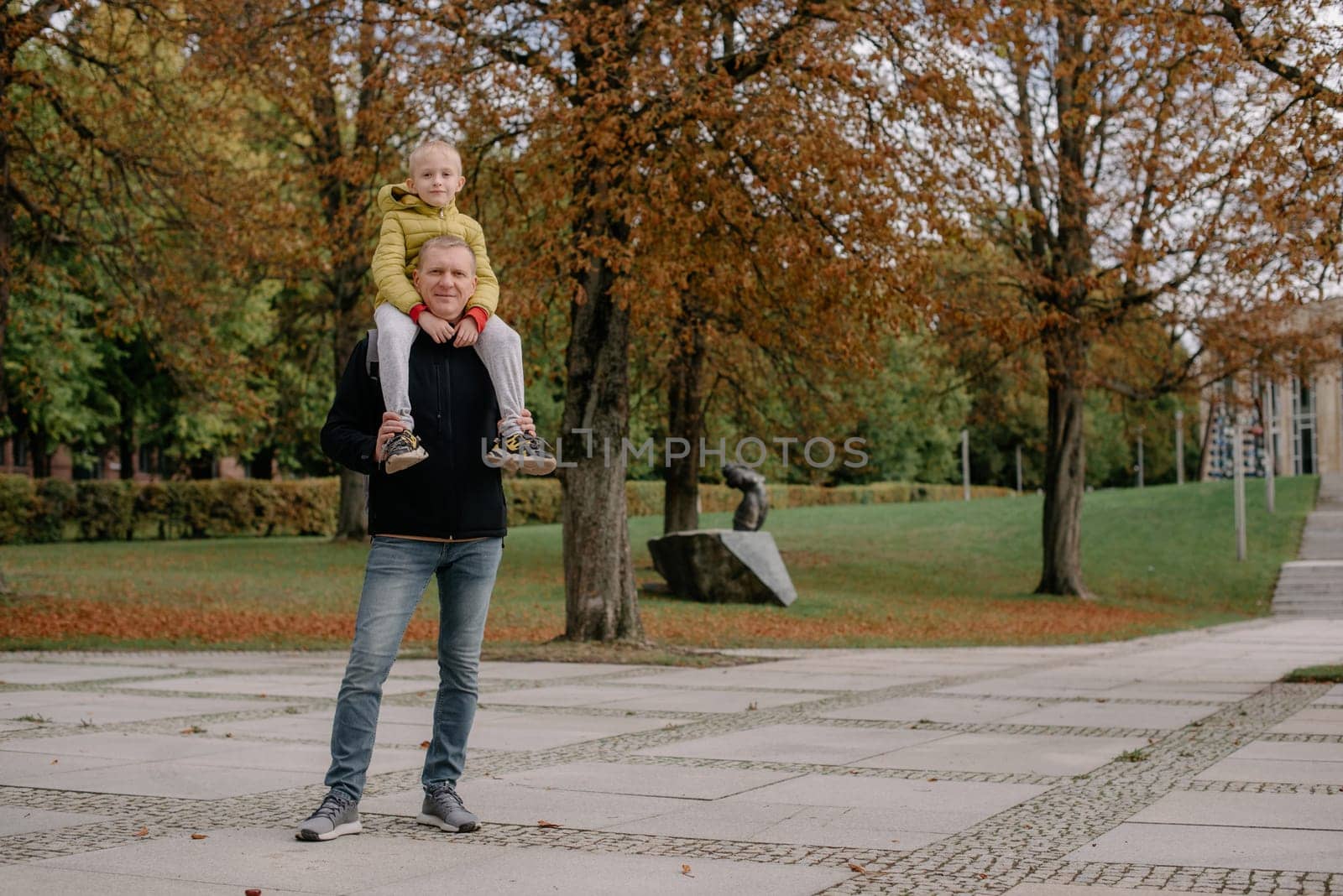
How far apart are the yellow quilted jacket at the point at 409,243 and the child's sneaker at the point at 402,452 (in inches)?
21.5

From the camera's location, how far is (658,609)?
69.6 feet

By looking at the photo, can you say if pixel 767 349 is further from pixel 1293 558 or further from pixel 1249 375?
pixel 1293 558

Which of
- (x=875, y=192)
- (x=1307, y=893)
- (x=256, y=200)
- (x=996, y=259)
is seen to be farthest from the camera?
(x=996, y=259)

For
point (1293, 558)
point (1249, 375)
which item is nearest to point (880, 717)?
point (1249, 375)

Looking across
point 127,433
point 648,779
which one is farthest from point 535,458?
point 127,433

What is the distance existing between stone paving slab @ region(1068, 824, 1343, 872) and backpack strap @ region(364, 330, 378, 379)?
2.94 metres

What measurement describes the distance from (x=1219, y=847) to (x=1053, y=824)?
0.67m

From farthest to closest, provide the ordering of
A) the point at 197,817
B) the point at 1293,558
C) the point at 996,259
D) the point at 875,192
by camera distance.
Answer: the point at 1293,558, the point at 996,259, the point at 875,192, the point at 197,817

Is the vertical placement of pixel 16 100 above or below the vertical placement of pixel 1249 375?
above

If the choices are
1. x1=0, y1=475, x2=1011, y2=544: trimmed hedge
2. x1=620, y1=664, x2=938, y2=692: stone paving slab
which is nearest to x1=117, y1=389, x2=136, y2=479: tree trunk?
x1=0, y1=475, x2=1011, y2=544: trimmed hedge

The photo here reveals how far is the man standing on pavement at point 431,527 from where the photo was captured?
5145 mm

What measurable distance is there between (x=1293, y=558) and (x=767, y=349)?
1642cm

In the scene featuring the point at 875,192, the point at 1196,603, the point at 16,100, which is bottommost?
the point at 1196,603

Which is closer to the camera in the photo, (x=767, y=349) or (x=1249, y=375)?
(x=767, y=349)
